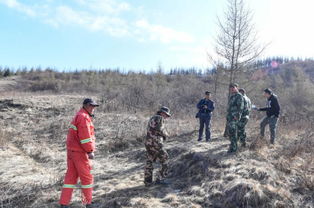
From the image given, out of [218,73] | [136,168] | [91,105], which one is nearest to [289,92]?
[218,73]

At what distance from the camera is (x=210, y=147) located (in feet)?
27.5

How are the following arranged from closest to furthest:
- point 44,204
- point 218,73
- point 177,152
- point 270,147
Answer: point 44,204 < point 270,147 < point 177,152 < point 218,73

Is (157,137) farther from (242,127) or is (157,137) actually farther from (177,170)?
(242,127)

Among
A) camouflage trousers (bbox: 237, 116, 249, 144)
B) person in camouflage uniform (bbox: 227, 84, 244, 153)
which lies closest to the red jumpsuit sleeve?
person in camouflage uniform (bbox: 227, 84, 244, 153)

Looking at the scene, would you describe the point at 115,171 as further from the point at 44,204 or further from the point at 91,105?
the point at 91,105

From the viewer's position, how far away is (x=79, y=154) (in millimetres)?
5078

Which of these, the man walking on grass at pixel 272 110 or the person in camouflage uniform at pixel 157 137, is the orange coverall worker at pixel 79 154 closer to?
the person in camouflage uniform at pixel 157 137

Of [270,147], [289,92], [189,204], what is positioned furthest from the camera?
[289,92]

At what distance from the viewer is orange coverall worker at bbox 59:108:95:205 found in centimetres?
499

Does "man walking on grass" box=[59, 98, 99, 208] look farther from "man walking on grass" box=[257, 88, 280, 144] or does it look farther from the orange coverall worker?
"man walking on grass" box=[257, 88, 280, 144]

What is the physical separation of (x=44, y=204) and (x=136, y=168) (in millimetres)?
3213

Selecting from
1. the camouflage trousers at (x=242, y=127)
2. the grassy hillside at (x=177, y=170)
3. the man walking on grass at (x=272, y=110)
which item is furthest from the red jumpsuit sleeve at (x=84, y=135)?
the man walking on grass at (x=272, y=110)

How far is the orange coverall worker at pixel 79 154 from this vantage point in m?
4.99

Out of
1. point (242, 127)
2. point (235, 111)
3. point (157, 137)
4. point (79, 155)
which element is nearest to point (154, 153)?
point (157, 137)
